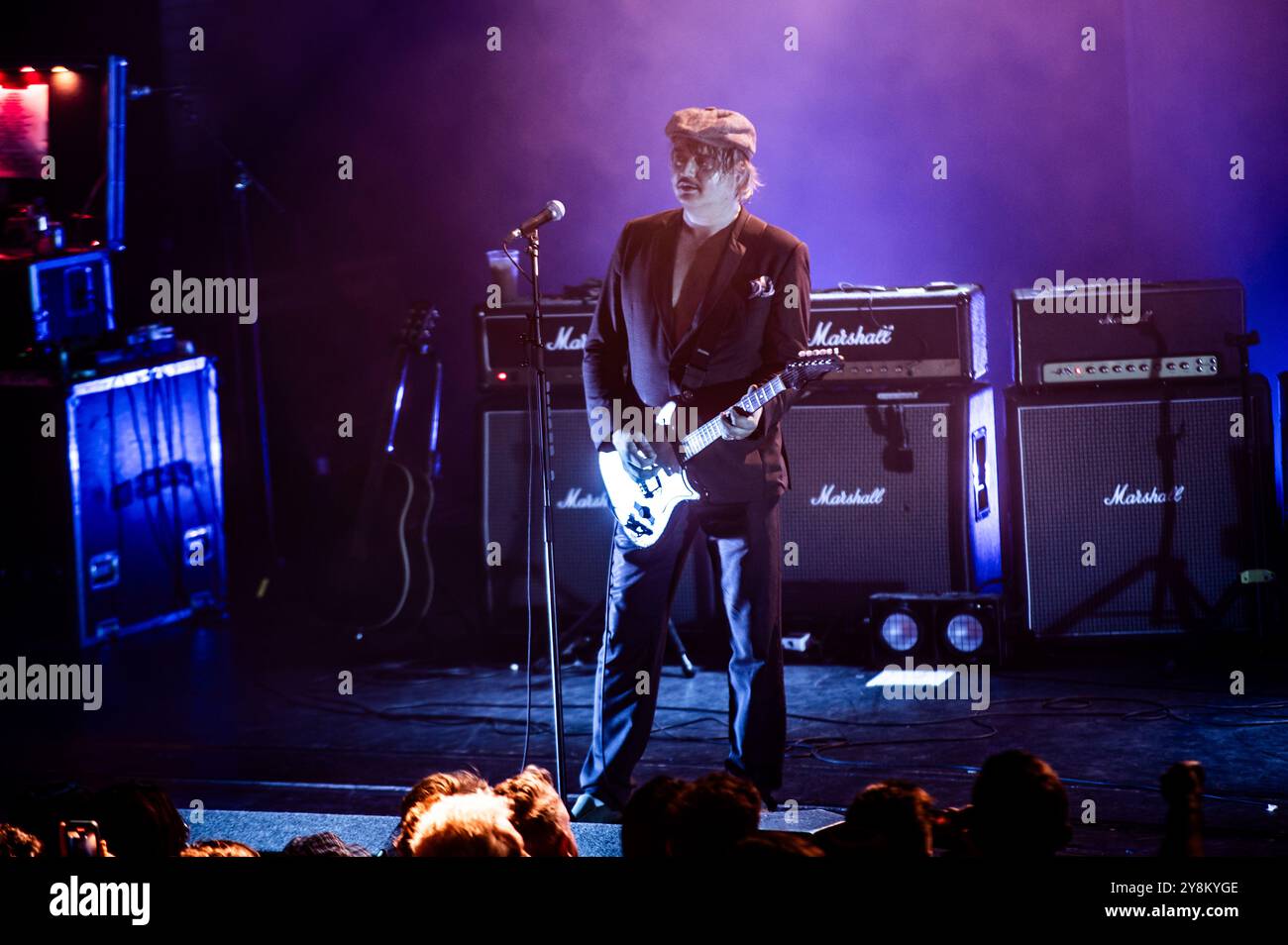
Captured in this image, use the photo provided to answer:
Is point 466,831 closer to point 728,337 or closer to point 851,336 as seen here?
point 728,337

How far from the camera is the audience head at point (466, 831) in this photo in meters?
2.24

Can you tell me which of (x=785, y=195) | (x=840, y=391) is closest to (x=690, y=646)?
(x=840, y=391)

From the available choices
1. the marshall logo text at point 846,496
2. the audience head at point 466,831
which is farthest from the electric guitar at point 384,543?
the audience head at point 466,831

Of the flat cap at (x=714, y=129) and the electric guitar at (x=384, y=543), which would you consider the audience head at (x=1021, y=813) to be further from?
the electric guitar at (x=384, y=543)

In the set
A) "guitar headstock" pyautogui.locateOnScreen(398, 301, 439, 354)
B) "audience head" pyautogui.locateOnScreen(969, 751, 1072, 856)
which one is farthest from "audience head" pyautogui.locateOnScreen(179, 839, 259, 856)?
"guitar headstock" pyautogui.locateOnScreen(398, 301, 439, 354)

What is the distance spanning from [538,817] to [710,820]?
55 centimetres

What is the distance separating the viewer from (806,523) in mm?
6098

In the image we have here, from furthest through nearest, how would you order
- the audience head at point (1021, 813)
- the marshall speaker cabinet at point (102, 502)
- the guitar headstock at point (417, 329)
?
the guitar headstock at point (417, 329), the marshall speaker cabinet at point (102, 502), the audience head at point (1021, 813)

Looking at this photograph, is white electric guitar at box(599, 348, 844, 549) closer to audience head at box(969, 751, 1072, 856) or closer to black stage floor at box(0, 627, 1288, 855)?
black stage floor at box(0, 627, 1288, 855)

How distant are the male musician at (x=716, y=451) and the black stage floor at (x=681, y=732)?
578 mm

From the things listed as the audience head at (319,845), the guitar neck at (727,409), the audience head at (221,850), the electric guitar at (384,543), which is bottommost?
the audience head at (319,845)

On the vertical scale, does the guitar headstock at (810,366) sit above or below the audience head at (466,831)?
above

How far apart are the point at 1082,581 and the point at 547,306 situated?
2463 mm
